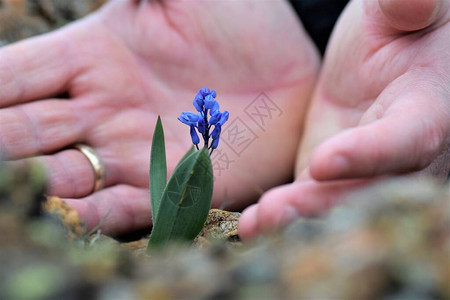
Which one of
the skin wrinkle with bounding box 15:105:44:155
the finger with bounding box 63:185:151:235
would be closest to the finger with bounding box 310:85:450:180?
the finger with bounding box 63:185:151:235

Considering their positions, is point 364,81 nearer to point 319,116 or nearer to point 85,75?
point 319,116

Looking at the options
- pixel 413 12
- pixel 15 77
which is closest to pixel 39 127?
pixel 15 77

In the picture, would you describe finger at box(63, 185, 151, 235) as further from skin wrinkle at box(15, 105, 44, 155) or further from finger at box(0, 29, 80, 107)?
finger at box(0, 29, 80, 107)

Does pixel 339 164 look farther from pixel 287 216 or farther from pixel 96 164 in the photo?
pixel 96 164

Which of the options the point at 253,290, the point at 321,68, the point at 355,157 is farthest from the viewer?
the point at 321,68

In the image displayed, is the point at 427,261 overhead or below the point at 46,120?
overhead

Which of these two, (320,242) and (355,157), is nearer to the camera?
(320,242)

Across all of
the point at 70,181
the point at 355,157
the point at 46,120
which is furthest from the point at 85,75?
the point at 355,157

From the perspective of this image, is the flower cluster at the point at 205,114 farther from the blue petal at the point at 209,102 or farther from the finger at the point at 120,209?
the finger at the point at 120,209
